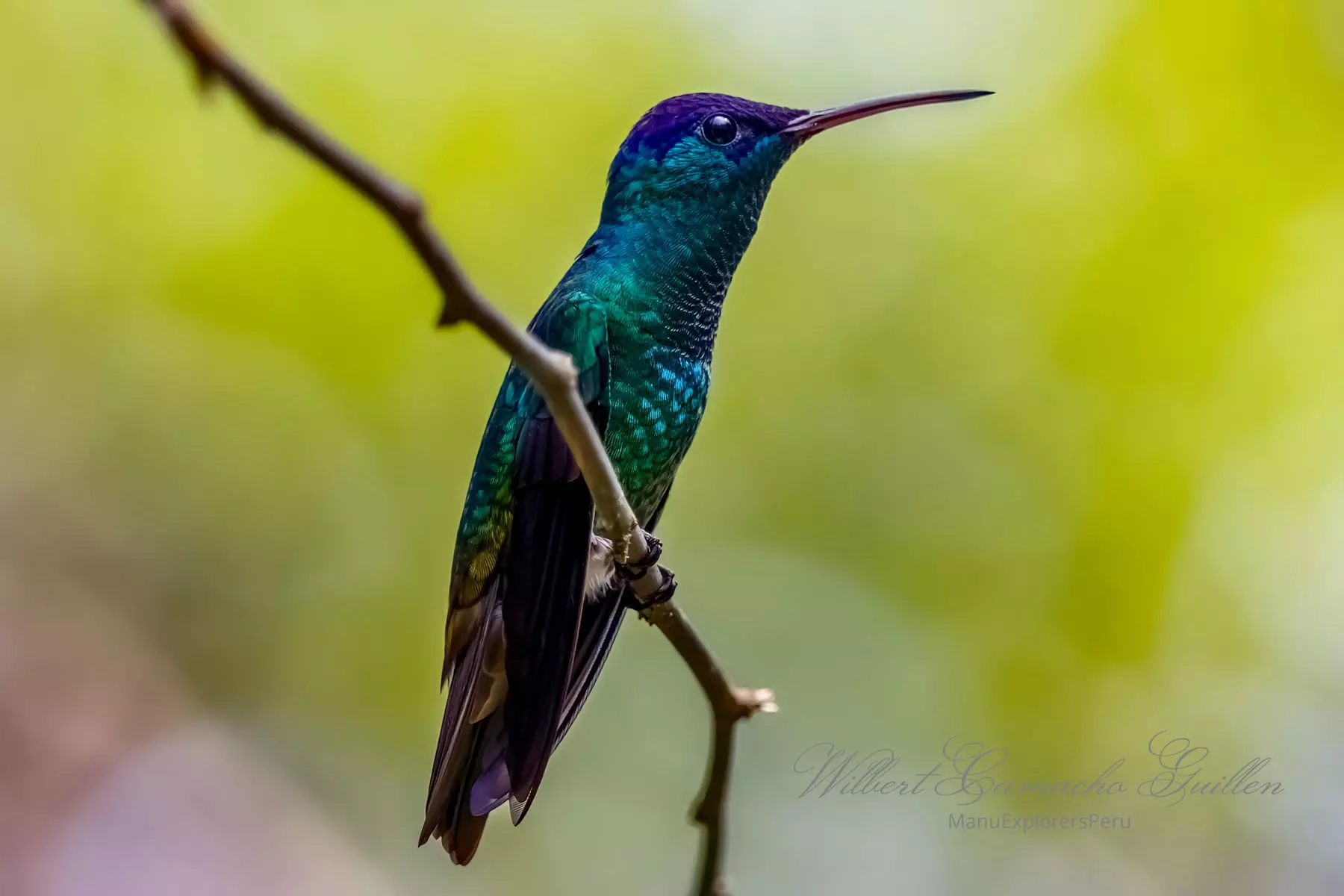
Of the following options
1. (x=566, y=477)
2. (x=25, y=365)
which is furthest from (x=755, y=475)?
(x=25, y=365)

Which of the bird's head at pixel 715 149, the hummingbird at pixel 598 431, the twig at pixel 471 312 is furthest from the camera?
the bird's head at pixel 715 149

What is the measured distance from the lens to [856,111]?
3459 millimetres

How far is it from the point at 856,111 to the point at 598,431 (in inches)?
49.8

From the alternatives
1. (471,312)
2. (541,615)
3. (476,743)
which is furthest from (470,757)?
(471,312)

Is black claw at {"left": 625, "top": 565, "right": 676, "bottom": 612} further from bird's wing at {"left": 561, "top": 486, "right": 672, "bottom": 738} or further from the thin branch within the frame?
bird's wing at {"left": 561, "top": 486, "right": 672, "bottom": 738}

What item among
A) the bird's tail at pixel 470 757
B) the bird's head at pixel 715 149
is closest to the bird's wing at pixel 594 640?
the bird's tail at pixel 470 757

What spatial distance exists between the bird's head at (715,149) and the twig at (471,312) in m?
1.30

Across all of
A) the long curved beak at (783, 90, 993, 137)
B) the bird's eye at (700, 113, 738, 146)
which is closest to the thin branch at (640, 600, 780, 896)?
the bird's eye at (700, 113, 738, 146)

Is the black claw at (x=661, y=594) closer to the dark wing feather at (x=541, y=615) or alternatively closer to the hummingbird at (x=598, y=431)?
the hummingbird at (x=598, y=431)

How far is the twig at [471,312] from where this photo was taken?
1.13 metres

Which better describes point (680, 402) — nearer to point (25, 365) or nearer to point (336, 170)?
point (336, 170)

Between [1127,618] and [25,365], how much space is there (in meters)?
6.31

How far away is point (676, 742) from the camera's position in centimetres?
675

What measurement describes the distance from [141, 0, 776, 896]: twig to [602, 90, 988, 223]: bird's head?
51.3 inches
